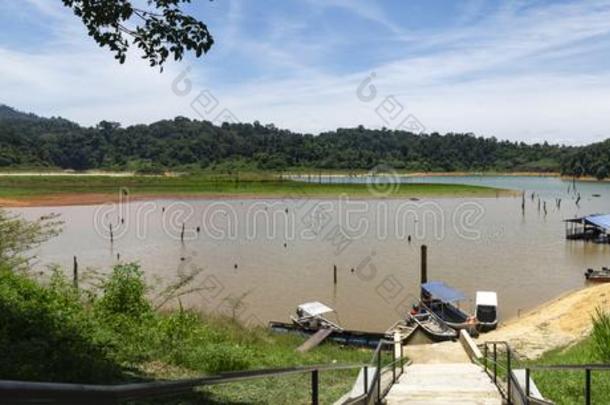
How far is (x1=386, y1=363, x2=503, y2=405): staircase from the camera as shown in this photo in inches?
283

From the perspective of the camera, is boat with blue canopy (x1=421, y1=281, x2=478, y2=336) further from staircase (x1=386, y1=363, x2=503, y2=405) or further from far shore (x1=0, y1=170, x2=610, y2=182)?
far shore (x1=0, y1=170, x2=610, y2=182)

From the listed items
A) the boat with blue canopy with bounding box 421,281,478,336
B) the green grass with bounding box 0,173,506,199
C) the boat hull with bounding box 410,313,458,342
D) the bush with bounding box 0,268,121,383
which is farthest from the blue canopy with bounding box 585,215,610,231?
the green grass with bounding box 0,173,506,199

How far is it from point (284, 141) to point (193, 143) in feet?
87.9

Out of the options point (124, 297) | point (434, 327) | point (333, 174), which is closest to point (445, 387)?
point (124, 297)

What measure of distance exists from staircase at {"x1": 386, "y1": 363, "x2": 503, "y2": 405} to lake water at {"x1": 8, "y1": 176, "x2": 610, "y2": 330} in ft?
45.4

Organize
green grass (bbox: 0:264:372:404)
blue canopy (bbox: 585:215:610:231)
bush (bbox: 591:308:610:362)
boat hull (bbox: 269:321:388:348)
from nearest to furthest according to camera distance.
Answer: green grass (bbox: 0:264:372:404), bush (bbox: 591:308:610:362), boat hull (bbox: 269:321:388:348), blue canopy (bbox: 585:215:610:231)

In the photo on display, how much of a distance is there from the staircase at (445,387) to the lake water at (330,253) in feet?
45.4

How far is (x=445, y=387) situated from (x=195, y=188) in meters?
89.3

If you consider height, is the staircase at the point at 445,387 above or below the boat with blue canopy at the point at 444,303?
above

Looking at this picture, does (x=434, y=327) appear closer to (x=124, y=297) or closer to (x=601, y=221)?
(x=124, y=297)

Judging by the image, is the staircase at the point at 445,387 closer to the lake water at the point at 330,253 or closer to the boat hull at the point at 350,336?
the boat hull at the point at 350,336

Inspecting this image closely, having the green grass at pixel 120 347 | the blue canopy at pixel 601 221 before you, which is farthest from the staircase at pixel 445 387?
the blue canopy at pixel 601 221

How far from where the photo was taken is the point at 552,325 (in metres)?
21.3

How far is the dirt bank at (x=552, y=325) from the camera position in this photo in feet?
59.2
